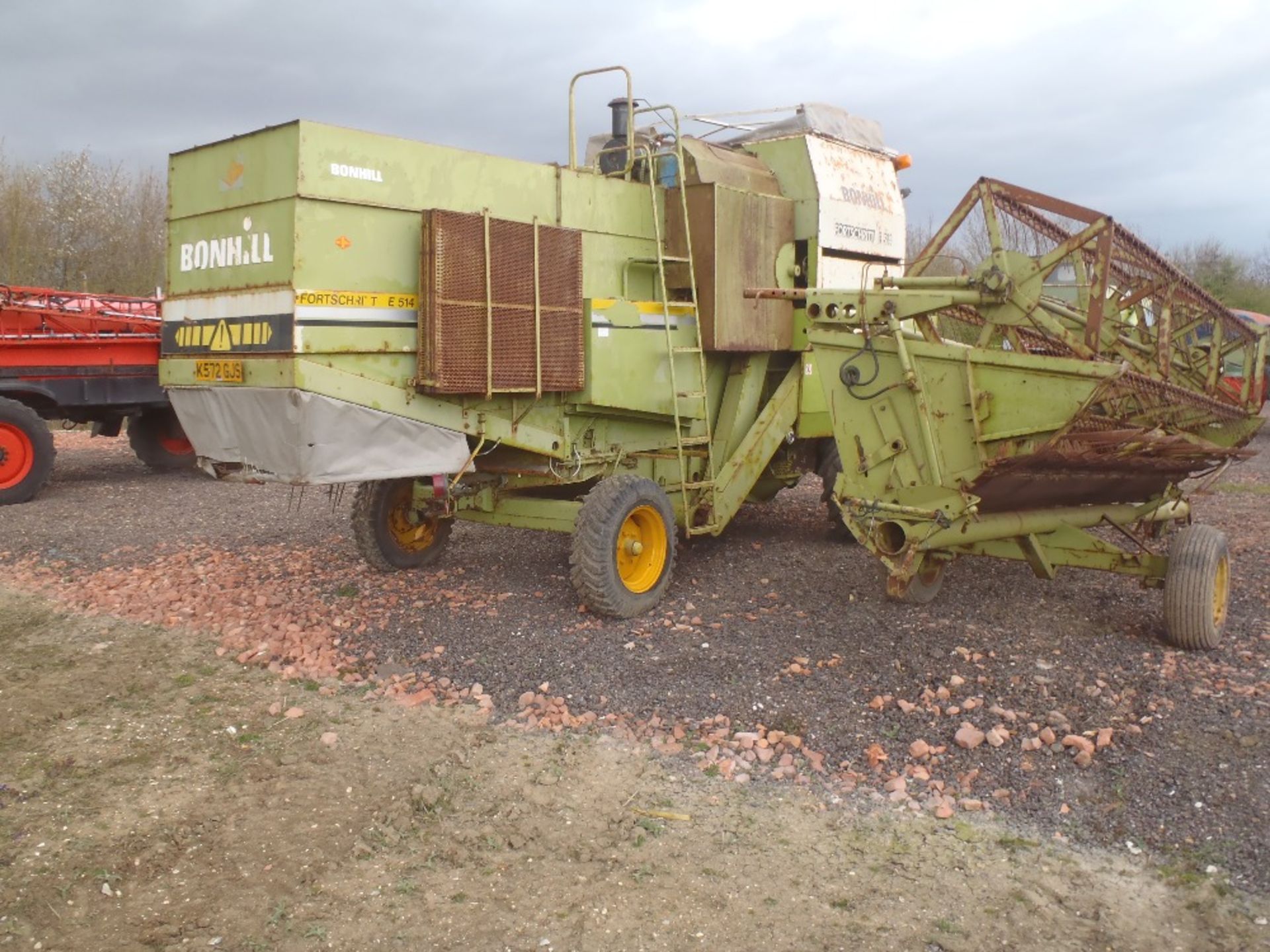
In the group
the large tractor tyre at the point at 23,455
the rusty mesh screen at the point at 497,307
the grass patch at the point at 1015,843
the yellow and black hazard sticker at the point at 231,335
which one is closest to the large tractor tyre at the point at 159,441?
the large tractor tyre at the point at 23,455

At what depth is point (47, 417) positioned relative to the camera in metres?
11.8

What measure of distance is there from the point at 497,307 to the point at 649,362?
131cm

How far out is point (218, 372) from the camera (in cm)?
579

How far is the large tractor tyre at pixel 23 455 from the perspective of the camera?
1076cm

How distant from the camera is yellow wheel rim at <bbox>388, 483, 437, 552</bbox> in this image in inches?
290

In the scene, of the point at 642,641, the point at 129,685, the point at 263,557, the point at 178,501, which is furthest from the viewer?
the point at 178,501

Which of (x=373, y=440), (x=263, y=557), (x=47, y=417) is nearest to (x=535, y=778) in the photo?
(x=373, y=440)

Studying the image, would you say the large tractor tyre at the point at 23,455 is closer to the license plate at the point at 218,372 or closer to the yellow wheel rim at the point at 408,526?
the yellow wheel rim at the point at 408,526

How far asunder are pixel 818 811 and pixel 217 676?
3221 millimetres

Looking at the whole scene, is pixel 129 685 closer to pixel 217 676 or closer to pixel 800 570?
pixel 217 676

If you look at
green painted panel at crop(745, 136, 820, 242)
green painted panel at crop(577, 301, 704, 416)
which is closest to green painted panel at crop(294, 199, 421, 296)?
green painted panel at crop(577, 301, 704, 416)

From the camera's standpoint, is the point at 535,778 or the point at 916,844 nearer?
the point at 916,844

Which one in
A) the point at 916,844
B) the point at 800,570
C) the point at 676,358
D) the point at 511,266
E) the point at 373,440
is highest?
the point at 511,266

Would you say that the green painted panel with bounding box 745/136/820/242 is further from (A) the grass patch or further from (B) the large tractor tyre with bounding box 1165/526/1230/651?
(A) the grass patch
